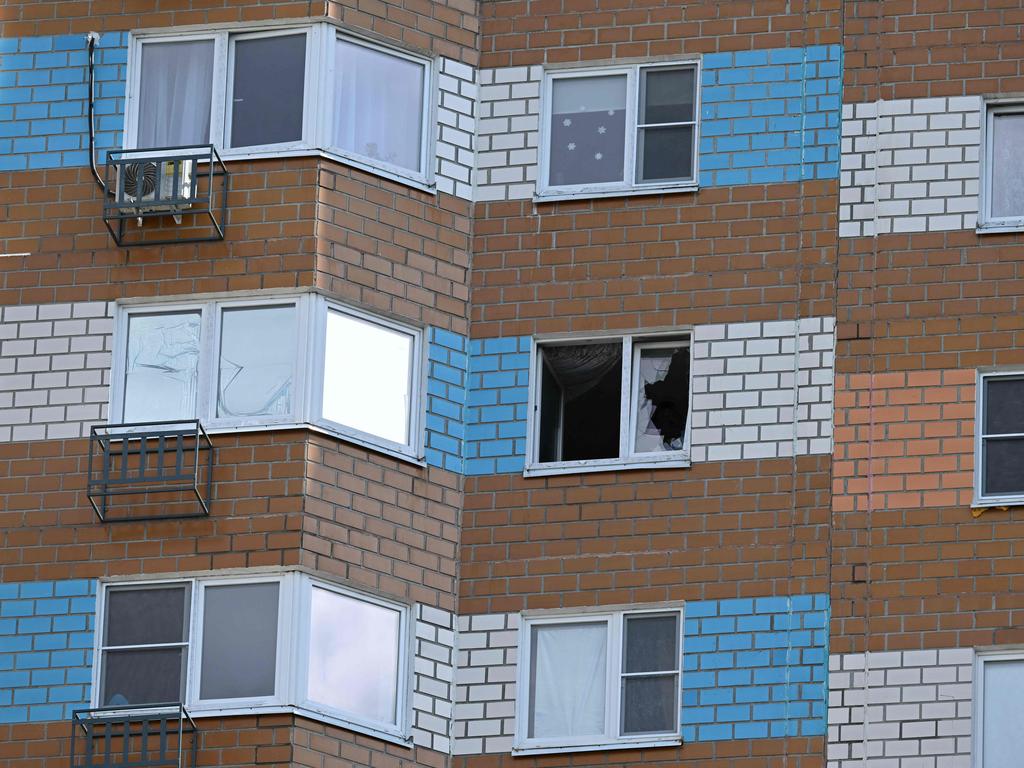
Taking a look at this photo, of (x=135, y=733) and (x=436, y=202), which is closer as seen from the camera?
(x=135, y=733)

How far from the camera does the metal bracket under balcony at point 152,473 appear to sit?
3509cm

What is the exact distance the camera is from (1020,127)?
36844 millimetres

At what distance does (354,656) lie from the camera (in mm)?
34906

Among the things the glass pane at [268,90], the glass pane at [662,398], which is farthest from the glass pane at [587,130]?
the glass pane at [268,90]

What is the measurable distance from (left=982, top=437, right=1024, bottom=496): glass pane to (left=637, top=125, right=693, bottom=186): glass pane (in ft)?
15.5

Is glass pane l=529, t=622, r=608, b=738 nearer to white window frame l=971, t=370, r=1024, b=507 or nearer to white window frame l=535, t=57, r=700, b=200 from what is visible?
white window frame l=971, t=370, r=1024, b=507

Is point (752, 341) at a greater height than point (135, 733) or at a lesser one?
greater

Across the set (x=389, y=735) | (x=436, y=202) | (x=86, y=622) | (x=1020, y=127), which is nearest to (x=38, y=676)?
(x=86, y=622)

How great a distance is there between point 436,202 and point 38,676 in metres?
7.00

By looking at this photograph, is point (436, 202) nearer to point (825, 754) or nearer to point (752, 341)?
point (752, 341)

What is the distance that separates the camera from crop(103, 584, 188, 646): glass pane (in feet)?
114

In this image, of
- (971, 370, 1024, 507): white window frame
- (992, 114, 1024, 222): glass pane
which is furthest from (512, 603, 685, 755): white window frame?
(992, 114, 1024, 222): glass pane

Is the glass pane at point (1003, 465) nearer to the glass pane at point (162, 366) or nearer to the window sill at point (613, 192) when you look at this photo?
the window sill at point (613, 192)

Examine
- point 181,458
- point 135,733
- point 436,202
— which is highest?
point 436,202
